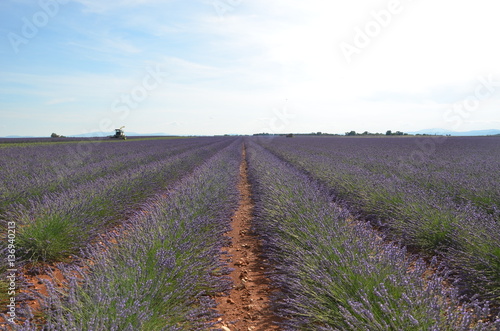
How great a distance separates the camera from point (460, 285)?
286cm

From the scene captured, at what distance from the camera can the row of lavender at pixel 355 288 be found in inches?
69.6

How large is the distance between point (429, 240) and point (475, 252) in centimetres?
85

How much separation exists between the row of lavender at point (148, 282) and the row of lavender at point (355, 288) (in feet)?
2.42

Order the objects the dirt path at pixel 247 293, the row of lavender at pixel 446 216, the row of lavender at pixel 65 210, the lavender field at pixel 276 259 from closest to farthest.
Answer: the lavender field at pixel 276 259 < the dirt path at pixel 247 293 < the row of lavender at pixel 446 216 < the row of lavender at pixel 65 210

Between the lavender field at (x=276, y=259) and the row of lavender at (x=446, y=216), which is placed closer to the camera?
the lavender field at (x=276, y=259)

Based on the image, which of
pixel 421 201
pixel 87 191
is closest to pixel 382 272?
pixel 421 201

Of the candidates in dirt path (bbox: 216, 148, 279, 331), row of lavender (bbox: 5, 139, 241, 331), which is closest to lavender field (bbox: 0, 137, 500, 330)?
row of lavender (bbox: 5, 139, 241, 331)

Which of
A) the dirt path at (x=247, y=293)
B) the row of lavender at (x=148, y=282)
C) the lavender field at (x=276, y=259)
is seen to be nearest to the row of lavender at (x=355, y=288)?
the lavender field at (x=276, y=259)

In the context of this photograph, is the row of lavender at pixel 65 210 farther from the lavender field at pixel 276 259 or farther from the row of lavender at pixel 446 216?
the row of lavender at pixel 446 216

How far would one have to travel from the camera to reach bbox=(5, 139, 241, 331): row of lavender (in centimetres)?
184

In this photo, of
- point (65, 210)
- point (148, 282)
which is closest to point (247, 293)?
point (148, 282)

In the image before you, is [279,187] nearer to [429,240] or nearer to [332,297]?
[429,240]

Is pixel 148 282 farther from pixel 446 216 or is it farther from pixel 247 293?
pixel 446 216

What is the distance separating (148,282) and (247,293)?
1.16 meters
